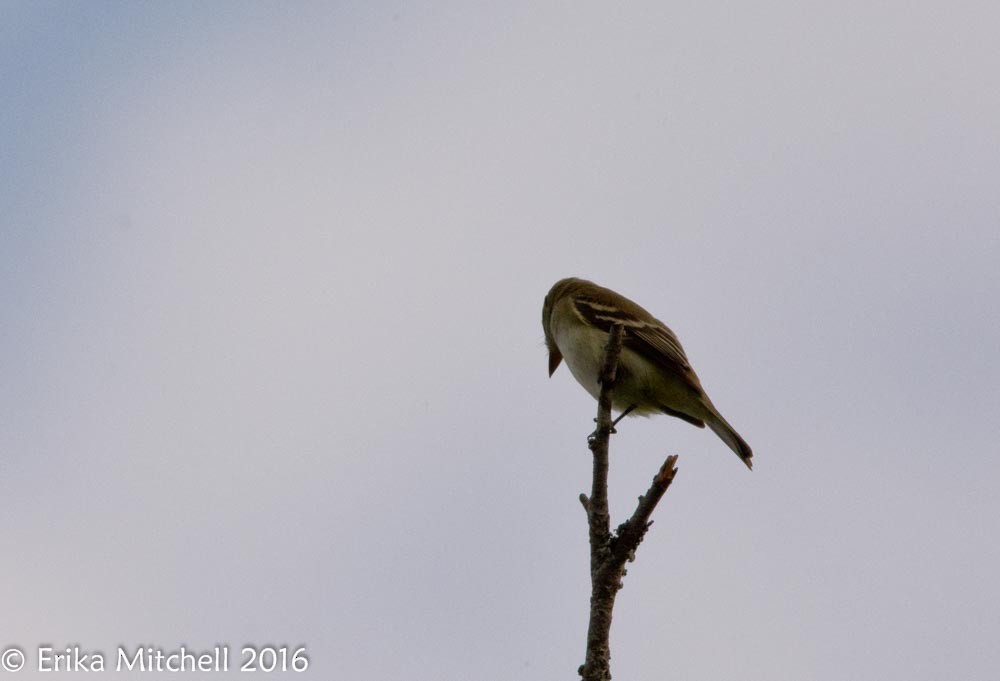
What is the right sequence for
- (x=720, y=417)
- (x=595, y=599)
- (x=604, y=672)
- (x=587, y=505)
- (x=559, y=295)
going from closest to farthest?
(x=604, y=672) → (x=595, y=599) → (x=587, y=505) → (x=720, y=417) → (x=559, y=295)

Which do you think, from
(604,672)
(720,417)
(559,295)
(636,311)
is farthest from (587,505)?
(559,295)

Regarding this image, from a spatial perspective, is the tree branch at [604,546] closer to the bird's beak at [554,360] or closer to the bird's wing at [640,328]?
the bird's wing at [640,328]

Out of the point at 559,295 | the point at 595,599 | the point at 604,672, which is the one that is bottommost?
the point at 604,672

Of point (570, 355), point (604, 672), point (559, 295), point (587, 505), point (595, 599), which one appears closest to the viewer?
point (604, 672)

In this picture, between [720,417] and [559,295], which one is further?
[559,295]

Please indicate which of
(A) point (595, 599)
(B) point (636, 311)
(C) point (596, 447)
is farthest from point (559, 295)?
(A) point (595, 599)

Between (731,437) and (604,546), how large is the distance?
470 centimetres

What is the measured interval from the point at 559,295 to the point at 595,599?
23.4ft

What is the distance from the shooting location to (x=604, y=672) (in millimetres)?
4793

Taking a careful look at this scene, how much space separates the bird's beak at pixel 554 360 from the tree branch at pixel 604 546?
6.20m

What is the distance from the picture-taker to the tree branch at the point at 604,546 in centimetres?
489

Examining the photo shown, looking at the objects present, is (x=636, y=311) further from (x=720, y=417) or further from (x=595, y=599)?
(x=595, y=599)

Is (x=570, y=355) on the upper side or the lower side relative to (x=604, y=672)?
upper

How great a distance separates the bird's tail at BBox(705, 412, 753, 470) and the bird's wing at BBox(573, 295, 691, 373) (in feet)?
1.79
